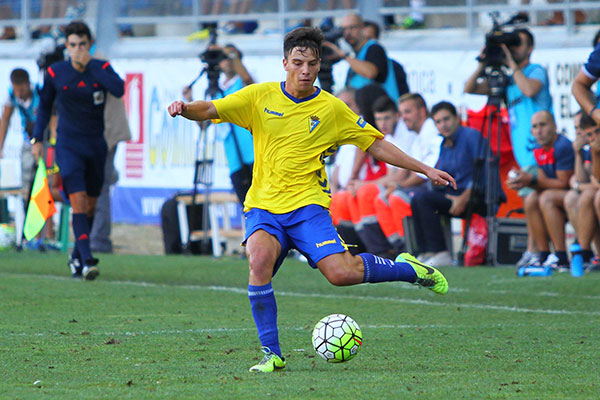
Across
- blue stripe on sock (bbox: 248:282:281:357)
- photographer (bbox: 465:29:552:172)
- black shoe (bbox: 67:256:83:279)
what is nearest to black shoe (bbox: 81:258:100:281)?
black shoe (bbox: 67:256:83:279)

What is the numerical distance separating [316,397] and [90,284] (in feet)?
20.3

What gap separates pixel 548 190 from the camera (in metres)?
12.2

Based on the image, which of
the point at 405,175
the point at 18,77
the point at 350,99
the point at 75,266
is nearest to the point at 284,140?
the point at 75,266

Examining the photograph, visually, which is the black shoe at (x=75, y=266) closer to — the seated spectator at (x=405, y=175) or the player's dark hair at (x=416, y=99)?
the seated spectator at (x=405, y=175)

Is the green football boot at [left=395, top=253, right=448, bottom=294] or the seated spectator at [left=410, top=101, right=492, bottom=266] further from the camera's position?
the seated spectator at [left=410, top=101, right=492, bottom=266]

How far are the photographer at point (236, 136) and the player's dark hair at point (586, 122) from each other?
3.94 metres

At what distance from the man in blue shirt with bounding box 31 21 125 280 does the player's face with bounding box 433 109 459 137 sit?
3648 mm

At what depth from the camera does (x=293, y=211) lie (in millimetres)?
6344

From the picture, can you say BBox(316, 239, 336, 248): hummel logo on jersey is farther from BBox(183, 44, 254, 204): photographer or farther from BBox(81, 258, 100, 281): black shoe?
BBox(183, 44, 254, 204): photographer

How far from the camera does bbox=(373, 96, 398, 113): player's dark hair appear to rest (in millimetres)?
13406

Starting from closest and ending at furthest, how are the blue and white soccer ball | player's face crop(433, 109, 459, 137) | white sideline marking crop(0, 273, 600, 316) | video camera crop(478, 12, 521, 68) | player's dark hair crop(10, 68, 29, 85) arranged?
the blue and white soccer ball
white sideline marking crop(0, 273, 600, 316)
video camera crop(478, 12, 521, 68)
player's face crop(433, 109, 459, 137)
player's dark hair crop(10, 68, 29, 85)

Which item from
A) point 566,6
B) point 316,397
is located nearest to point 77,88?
point 316,397

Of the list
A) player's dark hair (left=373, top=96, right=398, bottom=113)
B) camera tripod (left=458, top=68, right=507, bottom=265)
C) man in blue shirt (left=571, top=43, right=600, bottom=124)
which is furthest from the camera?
player's dark hair (left=373, top=96, right=398, bottom=113)

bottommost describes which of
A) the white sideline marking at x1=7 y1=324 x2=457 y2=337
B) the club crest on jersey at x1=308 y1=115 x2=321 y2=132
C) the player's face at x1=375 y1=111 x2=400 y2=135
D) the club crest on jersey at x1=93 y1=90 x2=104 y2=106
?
the white sideline marking at x1=7 y1=324 x2=457 y2=337
